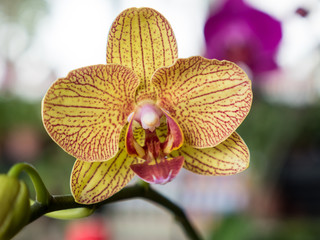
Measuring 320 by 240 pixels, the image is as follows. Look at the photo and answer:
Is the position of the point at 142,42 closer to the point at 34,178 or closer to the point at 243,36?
the point at 34,178

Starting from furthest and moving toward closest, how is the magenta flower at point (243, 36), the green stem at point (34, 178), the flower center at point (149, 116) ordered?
1. the magenta flower at point (243, 36)
2. the flower center at point (149, 116)
3. the green stem at point (34, 178)

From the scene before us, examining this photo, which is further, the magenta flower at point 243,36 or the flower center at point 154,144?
the magenta flower at point 243,36

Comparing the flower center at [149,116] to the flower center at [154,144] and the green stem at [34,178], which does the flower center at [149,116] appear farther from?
the green stem at [34,178]

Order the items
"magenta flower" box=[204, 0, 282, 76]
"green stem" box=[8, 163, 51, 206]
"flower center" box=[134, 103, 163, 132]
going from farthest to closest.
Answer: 1. "magenta flower" box=[204, 0, 282, 76]
2. "flower center" box=[134, 103, 163, 132]
3. "green stem" box=[8, 163, 51, 206]

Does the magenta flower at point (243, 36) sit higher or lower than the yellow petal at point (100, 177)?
higher

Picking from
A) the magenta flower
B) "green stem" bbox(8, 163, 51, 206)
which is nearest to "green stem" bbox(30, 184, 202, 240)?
"green stem" bbox(8, 163, 51, 206)

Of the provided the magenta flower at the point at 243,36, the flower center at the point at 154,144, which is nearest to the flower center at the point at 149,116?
the flower center at the point at 154,144

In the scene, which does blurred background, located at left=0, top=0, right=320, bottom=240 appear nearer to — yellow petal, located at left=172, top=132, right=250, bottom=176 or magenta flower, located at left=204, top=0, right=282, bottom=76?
magenta flower, located at left=204, top=0, right=282, bottom=76

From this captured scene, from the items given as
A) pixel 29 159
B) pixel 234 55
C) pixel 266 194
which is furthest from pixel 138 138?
pixel 29 159

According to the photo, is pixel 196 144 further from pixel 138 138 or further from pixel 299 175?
pixel 299 175
